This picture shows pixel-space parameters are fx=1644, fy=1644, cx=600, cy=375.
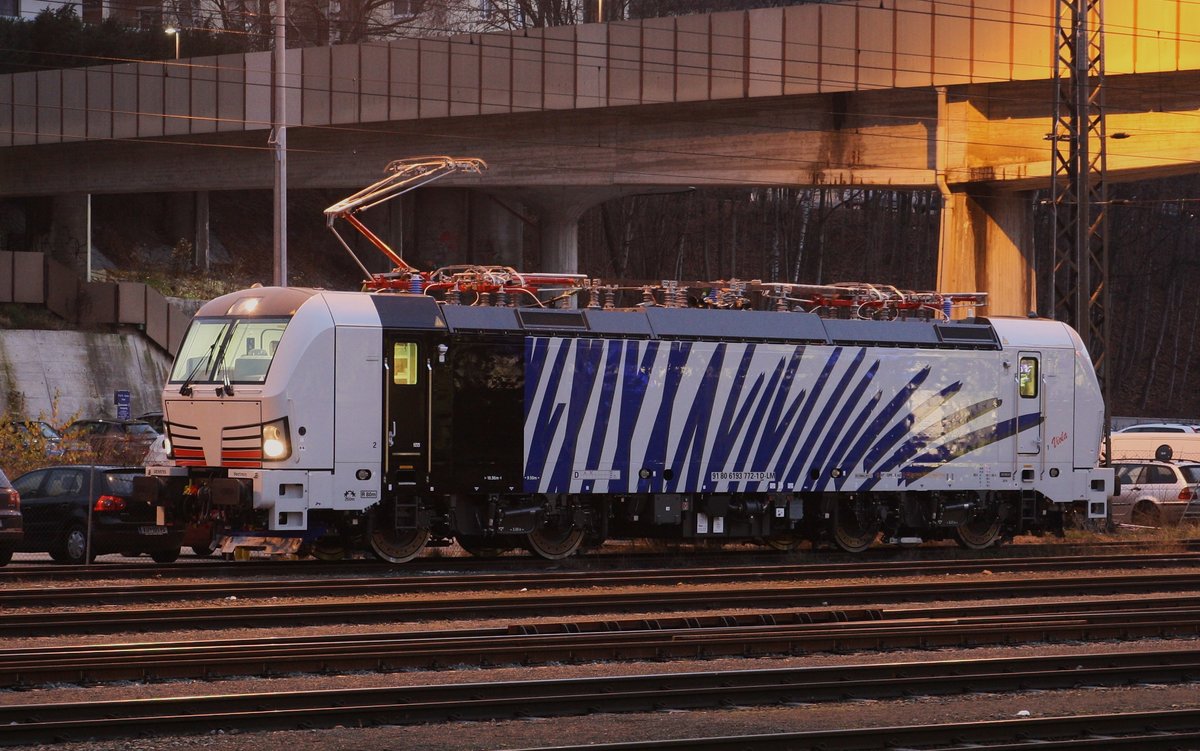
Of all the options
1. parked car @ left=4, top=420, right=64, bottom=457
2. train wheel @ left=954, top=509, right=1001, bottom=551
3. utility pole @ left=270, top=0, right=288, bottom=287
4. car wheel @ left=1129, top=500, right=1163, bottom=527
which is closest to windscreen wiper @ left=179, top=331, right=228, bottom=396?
utility pole @ left=270, top=0, right=288, bottom=287

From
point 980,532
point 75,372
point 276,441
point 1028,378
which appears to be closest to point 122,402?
point 75,372

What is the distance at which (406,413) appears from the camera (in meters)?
19.9

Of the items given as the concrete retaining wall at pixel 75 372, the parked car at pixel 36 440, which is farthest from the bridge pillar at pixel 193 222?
the parked car at pixel 36 440

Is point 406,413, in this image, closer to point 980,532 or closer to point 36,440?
point 980,532

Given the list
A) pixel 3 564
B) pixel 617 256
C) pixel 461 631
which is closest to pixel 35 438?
pixel 3 564

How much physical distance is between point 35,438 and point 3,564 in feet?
36.4

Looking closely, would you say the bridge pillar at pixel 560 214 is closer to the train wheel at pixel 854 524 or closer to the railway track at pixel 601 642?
the train wheel at pixel 854 524

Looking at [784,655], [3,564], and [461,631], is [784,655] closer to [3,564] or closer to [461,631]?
[461,631]

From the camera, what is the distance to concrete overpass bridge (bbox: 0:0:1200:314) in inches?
1319

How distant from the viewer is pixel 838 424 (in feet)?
75.9

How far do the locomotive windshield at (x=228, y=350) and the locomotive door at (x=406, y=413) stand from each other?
1.42 m

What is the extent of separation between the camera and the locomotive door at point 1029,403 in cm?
2461

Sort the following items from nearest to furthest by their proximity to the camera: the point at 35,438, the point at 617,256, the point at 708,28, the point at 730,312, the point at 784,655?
1. the point at 784,655
2. the point at 730,312
3. the point at 35,438
4. the point at 708,28
5. the point at 617,256

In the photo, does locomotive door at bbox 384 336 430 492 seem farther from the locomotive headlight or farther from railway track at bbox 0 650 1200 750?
railway track at bbox 0 650 1200 750
